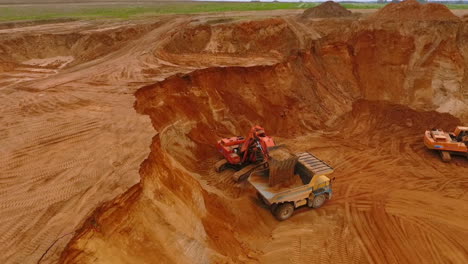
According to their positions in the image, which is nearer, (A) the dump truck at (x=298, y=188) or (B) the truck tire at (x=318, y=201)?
(A) the dump truck at (x=298, y=188)

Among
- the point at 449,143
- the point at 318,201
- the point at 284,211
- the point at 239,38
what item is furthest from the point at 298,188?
the point at 239,38

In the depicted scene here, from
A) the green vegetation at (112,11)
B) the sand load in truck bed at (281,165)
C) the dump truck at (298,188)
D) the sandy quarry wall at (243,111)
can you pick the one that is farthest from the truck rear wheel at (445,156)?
the green vegetation at (112,11)

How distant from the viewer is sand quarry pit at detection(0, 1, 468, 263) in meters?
6.40

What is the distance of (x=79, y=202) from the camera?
19.7 feet

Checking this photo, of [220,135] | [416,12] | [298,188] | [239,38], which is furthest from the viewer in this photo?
[239,38]

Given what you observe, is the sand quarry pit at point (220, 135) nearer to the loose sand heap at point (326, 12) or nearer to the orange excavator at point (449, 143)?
the orange excavator at point (449, 143)

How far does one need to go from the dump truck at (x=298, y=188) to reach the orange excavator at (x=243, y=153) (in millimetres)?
1217

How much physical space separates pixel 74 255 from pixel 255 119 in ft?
41.1

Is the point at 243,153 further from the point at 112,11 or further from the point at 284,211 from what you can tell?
the point at 112,11

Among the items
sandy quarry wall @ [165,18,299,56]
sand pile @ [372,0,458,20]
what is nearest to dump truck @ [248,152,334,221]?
sandy quarry wall @ [165,18,299,56]

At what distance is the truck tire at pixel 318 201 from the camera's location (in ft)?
34.0

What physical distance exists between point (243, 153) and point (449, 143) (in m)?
9.25

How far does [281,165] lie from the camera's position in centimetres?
986

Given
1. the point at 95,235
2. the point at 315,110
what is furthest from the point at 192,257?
the point at 315,110
